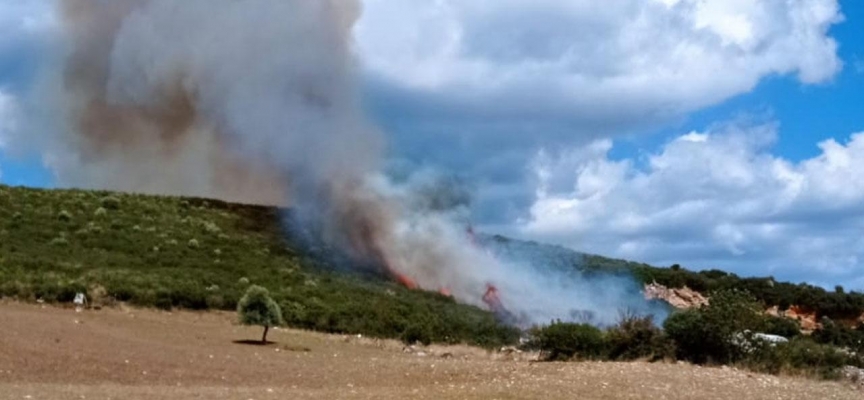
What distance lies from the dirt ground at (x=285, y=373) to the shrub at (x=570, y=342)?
2.50 feet

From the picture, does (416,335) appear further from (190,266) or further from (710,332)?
(190,266)

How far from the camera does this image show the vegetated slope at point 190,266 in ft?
111

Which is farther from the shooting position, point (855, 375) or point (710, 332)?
point (710, 332)

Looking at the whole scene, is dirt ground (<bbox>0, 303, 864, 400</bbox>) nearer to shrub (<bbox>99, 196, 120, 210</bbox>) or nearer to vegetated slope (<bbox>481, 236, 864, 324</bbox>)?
shrub (<bbox>99, 196, 120, 210</bbox>)

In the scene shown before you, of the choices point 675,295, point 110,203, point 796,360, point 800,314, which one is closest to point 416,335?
point 796,360

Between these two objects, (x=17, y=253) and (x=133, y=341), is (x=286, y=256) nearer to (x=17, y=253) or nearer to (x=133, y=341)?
(x=17, y=253)

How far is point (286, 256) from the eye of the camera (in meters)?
45.9

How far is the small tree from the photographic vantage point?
28797mm

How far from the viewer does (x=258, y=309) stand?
2911 cm

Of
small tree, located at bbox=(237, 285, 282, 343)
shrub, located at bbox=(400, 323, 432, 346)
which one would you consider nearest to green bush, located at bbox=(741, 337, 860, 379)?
shrub, located at bbox=(400, 323, 432, 346)

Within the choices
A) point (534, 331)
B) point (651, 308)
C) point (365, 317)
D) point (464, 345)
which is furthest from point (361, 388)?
point (651, 308)

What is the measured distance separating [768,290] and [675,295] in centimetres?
778

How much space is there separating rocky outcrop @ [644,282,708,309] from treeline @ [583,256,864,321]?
1.63ft

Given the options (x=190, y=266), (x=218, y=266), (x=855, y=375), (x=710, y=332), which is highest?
(x=218, y=266)
